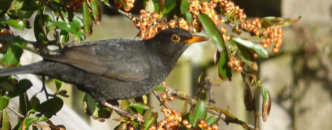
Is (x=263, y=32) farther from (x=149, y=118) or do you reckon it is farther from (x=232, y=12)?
(x=149, y=118)

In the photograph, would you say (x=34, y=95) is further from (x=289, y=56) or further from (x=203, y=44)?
(x=289, y=56)

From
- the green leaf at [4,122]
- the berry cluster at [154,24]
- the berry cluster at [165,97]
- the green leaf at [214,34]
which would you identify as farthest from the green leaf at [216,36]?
the green leaf at [4,122]

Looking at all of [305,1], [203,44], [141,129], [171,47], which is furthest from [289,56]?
[141,129]

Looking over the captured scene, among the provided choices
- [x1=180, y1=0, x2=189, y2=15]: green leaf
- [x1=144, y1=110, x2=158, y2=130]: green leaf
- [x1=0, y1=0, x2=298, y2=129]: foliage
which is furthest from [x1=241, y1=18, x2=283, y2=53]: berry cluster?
[x1=144, y1=110, x2=158, y2=130]: green leaf

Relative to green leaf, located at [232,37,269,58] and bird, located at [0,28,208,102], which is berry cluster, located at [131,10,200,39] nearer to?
bird, located at [0,28,208,102]

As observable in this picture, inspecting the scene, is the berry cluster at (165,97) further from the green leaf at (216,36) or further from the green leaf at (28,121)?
the green leaf at (28,121)

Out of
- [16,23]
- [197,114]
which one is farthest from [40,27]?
[197,114]
